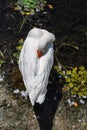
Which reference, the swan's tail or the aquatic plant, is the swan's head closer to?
the swan's tail

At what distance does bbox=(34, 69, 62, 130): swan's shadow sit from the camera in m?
5.60

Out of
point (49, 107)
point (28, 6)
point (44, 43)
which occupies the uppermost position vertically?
point (44, 43)

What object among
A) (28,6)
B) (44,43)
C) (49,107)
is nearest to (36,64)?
(44,43)

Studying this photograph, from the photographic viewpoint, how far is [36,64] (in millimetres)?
5480

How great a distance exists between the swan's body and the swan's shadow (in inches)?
17.7

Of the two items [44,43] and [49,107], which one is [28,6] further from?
[49,107]

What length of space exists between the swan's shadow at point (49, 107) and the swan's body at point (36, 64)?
449 mm

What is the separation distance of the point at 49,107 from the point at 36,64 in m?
0.65

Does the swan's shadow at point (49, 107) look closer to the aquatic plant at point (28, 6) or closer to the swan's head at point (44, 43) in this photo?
the swan's head at point (44, 43)

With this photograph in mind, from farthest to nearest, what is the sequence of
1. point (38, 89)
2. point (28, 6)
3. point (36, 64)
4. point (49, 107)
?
point (28, 6) → point (49, 107) → point (36, 64) → point (38, 89)

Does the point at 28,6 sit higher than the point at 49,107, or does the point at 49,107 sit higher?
the point at 28,6

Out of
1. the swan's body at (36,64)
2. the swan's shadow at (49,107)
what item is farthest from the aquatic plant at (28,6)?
the swan's shadow at (49,107)

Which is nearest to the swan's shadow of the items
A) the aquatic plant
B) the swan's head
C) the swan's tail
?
the swan's tail

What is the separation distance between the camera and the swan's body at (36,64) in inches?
208
